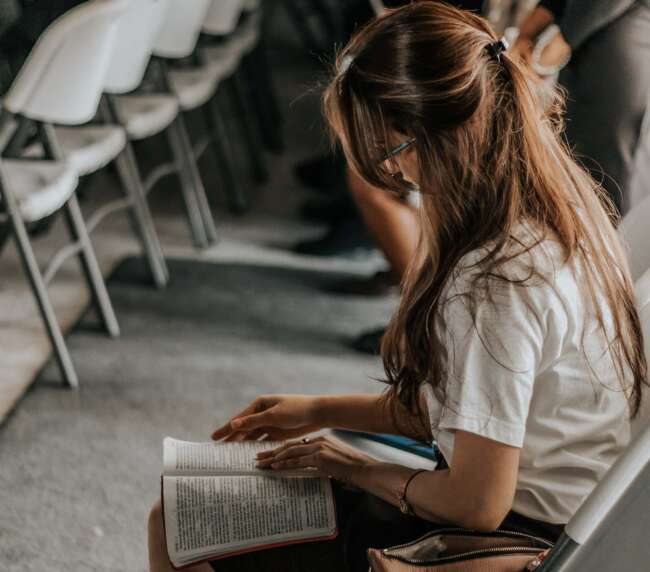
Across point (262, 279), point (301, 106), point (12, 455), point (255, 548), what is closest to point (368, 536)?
point (255, 548)

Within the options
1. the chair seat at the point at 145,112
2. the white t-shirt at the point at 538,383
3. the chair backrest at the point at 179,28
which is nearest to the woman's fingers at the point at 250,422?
the white t-shirt at the point at 538,383

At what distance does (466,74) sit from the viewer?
0.97 meters

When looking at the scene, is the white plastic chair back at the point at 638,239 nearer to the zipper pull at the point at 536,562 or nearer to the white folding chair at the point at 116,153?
the zipper pull at the point at 536,562

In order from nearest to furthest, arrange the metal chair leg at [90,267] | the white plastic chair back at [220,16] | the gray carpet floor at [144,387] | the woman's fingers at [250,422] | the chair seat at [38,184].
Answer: the woman's fingers at [250,422]
the gray carpet floor at [144,387]
the chair seat at [38,184]
the metal chair leg at [90,267]
the white plastic chair back at [220,16]

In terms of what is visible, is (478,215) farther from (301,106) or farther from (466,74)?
(301,106)

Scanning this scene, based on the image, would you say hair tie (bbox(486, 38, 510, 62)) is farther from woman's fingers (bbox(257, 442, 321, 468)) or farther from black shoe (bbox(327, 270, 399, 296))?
black shoe (bbox(327, 270, 399, 296))

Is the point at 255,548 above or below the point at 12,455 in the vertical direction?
above

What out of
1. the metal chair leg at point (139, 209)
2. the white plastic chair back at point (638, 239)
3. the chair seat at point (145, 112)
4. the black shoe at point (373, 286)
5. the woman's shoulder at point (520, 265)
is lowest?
the black shoe at point (373, 286)

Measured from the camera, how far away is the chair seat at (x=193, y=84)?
294cm

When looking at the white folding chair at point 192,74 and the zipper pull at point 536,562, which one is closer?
the zipper pull at point 536,562

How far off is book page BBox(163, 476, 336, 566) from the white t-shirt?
197mm

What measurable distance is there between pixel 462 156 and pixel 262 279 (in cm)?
197

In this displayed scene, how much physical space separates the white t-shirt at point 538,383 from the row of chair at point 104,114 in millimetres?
1339

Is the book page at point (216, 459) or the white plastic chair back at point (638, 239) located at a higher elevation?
the white plastic chair back at point (638, 239)
